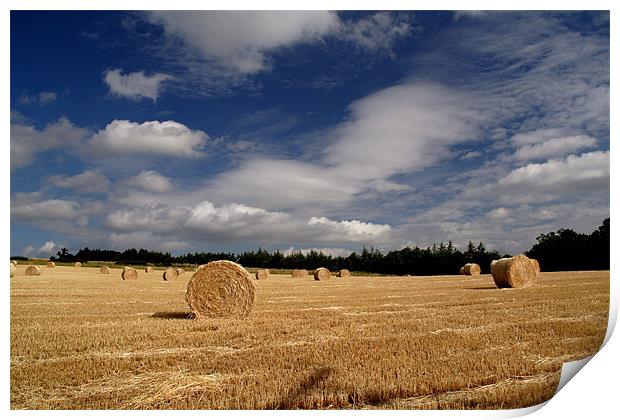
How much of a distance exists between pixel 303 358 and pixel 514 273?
1129cm

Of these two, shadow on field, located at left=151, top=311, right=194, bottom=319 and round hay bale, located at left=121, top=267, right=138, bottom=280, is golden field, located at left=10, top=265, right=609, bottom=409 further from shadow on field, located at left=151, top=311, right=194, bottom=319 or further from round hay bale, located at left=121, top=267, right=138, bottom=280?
round hay bale, located at left=121, top=267, right=138, bottom=280

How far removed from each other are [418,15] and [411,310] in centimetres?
532

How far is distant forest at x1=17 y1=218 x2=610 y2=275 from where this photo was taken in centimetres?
3092

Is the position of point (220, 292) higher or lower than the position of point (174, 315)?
higher

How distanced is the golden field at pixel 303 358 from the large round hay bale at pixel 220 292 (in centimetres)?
31

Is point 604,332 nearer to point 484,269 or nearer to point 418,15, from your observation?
point 418,15

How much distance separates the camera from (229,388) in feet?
14.7

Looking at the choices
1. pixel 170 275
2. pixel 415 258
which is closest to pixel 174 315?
pixel 170 275

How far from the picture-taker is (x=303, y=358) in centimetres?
547

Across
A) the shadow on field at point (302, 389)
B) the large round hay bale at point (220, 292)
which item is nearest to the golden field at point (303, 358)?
the shadow on field at point (302, 389)

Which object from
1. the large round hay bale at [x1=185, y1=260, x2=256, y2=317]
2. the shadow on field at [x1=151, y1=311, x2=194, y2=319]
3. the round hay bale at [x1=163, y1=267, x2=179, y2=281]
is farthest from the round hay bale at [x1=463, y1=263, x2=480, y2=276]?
the shadow on field at [x1=151, y1=311, x2=194, y2=319]

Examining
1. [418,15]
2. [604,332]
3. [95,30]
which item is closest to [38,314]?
[95,30]

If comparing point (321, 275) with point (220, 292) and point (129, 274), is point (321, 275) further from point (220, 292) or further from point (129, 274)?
point (220, 292)
